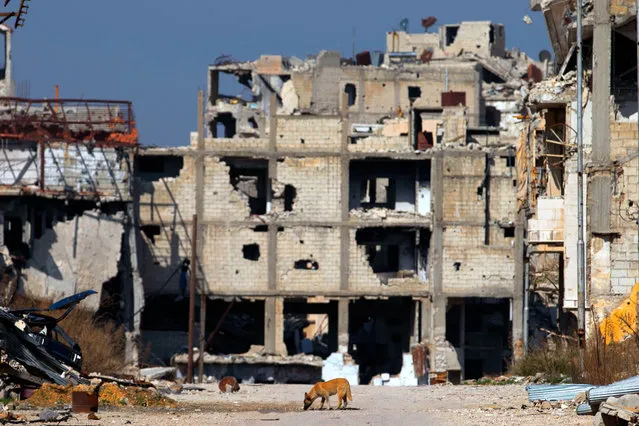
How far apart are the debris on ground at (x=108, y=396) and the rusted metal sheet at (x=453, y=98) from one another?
1515 inches

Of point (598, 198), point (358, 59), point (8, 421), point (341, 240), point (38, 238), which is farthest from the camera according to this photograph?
point (358, 59)

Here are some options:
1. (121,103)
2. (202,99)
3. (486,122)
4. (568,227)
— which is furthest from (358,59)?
(568,227)

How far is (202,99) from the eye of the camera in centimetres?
4938

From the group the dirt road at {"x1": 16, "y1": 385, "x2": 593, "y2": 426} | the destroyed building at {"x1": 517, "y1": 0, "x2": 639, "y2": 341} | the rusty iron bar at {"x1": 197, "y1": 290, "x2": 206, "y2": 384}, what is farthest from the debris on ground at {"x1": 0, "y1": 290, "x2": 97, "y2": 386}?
the rusty iron bar at {"x1": 197, "y1": 290, "x2": 206, "y2": 384}

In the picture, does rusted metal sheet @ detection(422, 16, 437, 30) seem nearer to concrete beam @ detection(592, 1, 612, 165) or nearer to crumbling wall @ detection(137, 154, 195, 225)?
crumbling wall @ detection(137, 154, 195, 225)

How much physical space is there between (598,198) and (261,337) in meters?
26.1

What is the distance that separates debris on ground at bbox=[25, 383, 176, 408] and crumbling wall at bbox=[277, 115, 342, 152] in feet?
83.3

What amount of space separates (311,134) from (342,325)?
6.24m

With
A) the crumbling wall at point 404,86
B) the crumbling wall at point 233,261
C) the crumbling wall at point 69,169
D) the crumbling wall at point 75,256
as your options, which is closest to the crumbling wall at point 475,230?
the crumbling wall at point 233,261

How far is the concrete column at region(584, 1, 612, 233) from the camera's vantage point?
27.0 metres

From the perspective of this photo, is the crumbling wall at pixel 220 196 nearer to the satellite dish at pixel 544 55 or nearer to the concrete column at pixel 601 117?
the concrete column at pixel 601 117

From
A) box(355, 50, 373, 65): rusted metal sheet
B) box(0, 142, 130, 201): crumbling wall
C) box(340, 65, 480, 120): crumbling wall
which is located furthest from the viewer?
box(355, 50, 373, 65): rusted metal sheet

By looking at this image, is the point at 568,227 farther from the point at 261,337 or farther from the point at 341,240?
the point at 261,337

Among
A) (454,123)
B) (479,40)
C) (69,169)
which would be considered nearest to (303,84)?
(454,123)
